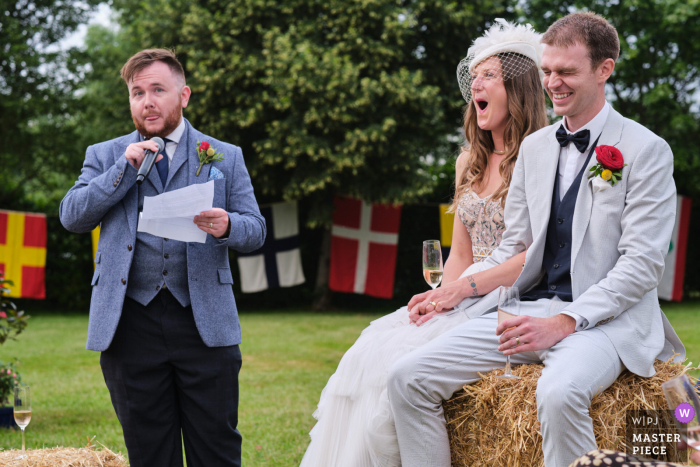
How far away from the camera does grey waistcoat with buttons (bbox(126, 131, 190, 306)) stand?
3137mm

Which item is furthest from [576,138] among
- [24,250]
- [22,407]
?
[24,250]

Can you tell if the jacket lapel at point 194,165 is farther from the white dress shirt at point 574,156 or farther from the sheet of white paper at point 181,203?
the white dress shirt at point 574,156

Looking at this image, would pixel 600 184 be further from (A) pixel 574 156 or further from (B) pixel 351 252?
(B) pixel 351 252

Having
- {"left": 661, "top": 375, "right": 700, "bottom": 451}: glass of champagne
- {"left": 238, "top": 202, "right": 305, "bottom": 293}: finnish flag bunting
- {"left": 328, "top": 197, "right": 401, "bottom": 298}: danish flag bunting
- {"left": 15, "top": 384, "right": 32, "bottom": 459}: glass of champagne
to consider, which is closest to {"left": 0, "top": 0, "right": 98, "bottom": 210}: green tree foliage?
{"left": 238, "top": 202, "right": 305, "bottom": 293}: finnish flag bunting

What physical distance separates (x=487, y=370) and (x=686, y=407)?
4.41 ft

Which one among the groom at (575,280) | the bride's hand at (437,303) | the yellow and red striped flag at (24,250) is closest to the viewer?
the groom at (575,280)

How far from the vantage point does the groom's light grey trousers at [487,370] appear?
2.57 meters

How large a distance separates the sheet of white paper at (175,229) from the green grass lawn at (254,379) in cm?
249

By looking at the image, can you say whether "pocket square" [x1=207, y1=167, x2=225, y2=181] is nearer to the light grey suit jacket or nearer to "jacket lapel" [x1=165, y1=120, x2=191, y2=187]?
"jacket lapel" [x1=165, y1=120, x2=191, y2=187]

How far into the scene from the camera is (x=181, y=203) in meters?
2.93

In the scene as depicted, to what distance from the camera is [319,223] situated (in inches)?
588

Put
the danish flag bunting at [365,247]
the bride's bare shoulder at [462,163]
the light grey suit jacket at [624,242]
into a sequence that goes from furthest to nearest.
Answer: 1. the danish flag bunting at [365,247]
2. the bride's bare shoulder at [462,163]
3. the light grey suit jacket at [624,242]

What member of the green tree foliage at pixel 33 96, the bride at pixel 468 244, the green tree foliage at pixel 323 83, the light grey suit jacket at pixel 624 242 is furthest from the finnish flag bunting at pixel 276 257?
the light grey suit jacket at pixel 624 242

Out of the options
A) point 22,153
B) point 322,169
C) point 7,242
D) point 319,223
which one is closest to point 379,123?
point 322,169
